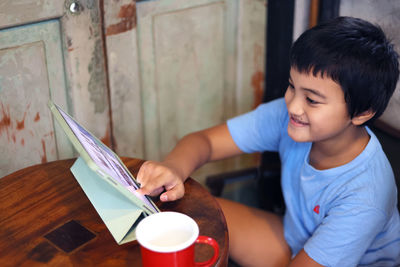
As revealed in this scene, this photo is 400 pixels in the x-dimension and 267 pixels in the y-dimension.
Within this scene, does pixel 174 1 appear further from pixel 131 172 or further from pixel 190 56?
pixel 131 172

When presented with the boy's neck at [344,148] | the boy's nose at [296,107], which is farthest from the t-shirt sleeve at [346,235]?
the boy's nose at [296,107]

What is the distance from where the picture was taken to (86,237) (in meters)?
1.09

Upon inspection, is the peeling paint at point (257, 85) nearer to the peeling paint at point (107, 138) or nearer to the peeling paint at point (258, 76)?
the peeling paint at point (258, 76)

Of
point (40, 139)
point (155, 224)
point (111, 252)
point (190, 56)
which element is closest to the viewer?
point (155, 224)

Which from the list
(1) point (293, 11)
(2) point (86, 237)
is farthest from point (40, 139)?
(1) point (293, 11)

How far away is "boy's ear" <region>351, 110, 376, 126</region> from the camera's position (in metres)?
1.26

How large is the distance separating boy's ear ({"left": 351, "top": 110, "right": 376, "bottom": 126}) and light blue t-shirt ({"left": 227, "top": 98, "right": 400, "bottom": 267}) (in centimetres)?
8

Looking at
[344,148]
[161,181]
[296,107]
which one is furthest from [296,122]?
[161,181]

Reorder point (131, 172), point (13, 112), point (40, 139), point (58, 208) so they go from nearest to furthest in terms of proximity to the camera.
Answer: point (58, 208) < point (131, 172) < point (13, 112) < point (40, 139)

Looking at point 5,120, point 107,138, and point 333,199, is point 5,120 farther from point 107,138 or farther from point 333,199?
point 333,199

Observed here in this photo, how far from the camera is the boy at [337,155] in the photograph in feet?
3.94

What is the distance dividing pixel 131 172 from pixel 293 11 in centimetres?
110

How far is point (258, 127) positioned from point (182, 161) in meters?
0.32

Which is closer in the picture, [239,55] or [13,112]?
[13,112]
